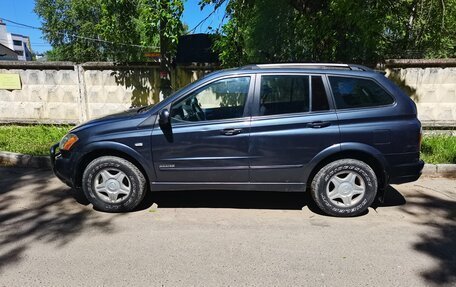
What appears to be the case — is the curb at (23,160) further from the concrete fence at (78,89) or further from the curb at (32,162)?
the concrete fence at (78,89)

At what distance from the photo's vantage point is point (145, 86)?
8.43 m

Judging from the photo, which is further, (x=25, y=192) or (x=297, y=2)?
(x=297, y=2)

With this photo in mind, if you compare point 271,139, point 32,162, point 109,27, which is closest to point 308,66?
point 271,139

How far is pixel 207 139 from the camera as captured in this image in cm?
421

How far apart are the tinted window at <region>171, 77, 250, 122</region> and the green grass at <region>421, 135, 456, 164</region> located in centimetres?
370

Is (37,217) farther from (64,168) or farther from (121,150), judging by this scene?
(121,150)

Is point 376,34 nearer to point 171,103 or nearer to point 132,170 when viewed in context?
point 171,103

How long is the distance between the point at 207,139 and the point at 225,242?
3.81ft

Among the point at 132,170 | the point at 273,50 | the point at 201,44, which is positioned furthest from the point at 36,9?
the point at 132,170

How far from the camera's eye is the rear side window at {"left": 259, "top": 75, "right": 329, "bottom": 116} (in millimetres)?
4230

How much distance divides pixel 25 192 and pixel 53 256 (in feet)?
7.06

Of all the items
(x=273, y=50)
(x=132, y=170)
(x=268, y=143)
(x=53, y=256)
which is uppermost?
(x=273, y=50)

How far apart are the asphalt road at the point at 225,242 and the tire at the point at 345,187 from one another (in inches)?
5.8

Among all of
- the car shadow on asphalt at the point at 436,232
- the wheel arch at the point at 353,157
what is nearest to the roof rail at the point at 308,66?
the wheel arch at the point at 353,157
